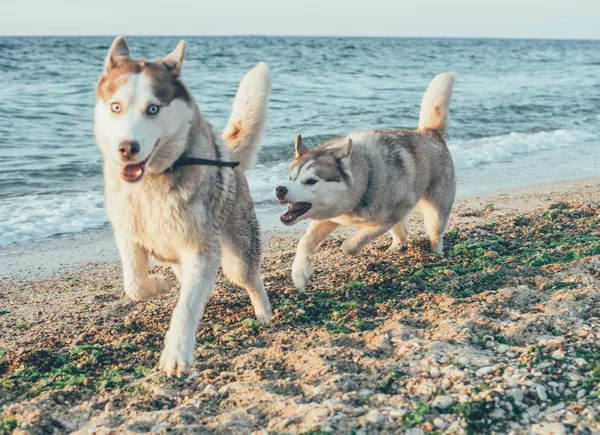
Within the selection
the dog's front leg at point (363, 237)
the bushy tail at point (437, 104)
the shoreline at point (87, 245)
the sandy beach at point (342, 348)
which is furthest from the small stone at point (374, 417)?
the bushy tail at point (437, 104)

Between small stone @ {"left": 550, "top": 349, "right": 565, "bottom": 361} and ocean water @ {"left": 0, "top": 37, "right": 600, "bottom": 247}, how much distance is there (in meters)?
5.00

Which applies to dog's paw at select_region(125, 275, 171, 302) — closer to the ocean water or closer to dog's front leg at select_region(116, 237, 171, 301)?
dog's front leg at select_region(116, 237, 171, 301)

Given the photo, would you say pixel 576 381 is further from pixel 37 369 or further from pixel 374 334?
pixel 37 369

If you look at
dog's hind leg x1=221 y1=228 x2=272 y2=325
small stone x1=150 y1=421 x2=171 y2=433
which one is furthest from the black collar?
small stone x1=150 y1=421 x2=171 y2=433

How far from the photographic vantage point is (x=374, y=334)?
159 inches

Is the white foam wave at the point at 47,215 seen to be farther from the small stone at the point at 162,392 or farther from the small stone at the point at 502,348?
the small stone at the point at 502,348

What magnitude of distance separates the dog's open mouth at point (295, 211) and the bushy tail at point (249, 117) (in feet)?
2.55

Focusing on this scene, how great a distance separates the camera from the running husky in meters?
5.47

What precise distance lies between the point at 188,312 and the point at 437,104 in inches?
154

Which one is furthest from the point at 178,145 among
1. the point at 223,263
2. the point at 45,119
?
the point at 45,119

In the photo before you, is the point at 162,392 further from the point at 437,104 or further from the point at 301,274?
the point at 437,104

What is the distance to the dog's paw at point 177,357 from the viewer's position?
3.48 m

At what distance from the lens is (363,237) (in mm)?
5840

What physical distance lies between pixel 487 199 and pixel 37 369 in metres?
6.52
